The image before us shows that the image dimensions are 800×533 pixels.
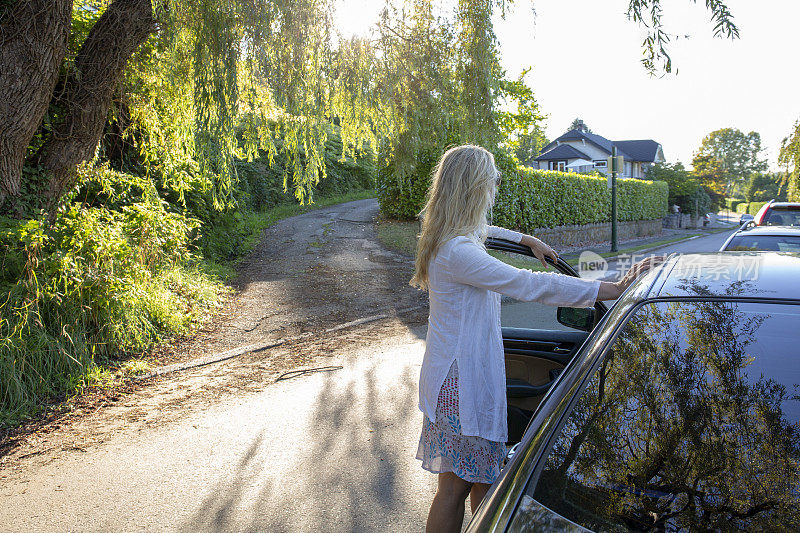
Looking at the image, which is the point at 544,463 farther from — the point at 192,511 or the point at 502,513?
the point at 192,511

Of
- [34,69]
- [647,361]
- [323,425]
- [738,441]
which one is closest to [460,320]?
[647,361]

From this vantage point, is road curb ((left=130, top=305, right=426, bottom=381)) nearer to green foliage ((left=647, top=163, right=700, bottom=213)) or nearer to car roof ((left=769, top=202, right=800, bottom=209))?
car roof ((left=769, top=202, right=800, bottom=209))

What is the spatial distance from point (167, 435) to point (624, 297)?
3.75m

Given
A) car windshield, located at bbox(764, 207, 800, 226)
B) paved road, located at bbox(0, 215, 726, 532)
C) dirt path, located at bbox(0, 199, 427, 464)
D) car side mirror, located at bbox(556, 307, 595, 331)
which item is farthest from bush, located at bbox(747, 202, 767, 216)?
car side mirror, located at bbox(556, 307, 595, 331)

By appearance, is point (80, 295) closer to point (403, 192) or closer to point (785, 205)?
point (403, 192)

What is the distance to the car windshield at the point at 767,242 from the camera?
665cm

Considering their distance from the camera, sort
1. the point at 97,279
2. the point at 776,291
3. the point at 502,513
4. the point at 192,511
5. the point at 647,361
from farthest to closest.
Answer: the point at 97,279 < the point at 192,511 < the point at 776,291 < the point at 647,361 < the point at 502,513

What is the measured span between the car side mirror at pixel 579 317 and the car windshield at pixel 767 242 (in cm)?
444

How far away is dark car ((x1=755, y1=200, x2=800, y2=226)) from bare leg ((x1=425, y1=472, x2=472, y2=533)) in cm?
986

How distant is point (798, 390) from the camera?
5.68ft

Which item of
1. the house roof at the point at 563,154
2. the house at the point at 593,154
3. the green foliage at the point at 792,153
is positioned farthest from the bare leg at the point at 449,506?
the house roof at the point at 563,154

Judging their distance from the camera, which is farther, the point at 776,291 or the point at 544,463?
the point at 776,291

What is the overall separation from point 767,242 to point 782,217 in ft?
13.2

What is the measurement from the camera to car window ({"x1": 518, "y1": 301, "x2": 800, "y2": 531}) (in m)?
1.46
